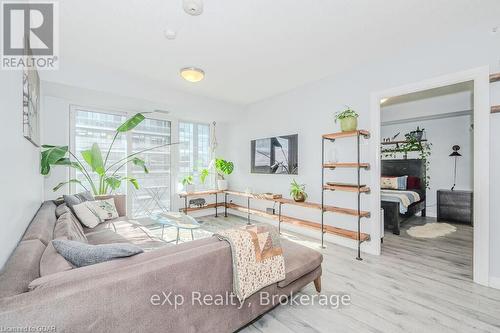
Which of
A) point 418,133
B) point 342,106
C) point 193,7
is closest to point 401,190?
point 418,133

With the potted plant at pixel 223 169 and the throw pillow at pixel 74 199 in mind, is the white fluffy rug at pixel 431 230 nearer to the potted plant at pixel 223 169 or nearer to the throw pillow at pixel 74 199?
the potted plant at pixel 223 169

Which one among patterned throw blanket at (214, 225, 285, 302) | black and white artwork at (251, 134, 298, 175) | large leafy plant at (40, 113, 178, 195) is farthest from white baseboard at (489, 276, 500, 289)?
large leafy plant at (40, 113, 178, 195)

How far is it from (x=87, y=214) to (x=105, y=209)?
0.38m

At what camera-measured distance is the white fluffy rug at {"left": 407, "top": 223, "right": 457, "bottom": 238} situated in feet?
13.0

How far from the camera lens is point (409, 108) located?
17.5 ft


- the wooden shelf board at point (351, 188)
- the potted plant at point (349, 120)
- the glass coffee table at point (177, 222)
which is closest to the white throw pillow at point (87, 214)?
the glass coffee table at point (177, 222)

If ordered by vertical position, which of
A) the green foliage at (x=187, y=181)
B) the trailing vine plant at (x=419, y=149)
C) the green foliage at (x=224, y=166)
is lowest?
the green foliage at (x=187, y=181)

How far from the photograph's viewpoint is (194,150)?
5.46m

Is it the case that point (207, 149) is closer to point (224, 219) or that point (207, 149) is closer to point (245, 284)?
point (224, 219)

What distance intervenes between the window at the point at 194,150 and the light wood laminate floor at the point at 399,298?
3460mm

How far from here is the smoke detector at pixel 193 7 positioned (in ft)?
6.12

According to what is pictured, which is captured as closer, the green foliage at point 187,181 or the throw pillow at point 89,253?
the throw pillow at point 89,253

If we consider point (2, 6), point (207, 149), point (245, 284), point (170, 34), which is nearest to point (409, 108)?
point (207, 149)

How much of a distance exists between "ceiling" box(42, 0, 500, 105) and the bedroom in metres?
2.29
